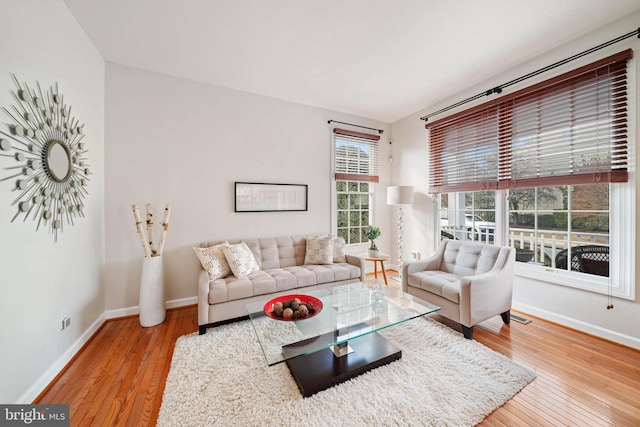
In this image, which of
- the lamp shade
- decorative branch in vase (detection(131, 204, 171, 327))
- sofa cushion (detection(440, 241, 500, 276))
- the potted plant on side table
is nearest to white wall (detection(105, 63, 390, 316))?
decorative branch in vase (detection(131, 204, 171, 327))

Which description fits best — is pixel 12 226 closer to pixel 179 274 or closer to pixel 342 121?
pixel 179 274

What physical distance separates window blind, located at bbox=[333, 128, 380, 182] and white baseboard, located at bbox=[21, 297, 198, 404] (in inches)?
119

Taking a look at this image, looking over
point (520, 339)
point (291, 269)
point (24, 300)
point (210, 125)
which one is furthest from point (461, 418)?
point (210, 125)

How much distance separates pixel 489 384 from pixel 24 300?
3240 mm

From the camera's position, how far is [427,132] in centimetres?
417

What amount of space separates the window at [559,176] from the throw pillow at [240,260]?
3115 millimetres

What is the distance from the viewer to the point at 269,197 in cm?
370

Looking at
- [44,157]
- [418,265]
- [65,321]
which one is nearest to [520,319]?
[418,265]

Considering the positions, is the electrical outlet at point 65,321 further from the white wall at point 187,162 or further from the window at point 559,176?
the window at point 559,176

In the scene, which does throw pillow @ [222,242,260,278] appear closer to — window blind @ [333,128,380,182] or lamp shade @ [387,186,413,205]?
window blind @ [333,128,380,182]

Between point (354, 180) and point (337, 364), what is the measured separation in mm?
3157

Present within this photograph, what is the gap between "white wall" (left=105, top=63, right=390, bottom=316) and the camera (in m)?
2.87

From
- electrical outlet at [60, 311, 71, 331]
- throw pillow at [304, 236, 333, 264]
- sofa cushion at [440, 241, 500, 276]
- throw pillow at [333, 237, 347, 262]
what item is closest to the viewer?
electrical outlet at [60, 311, 71, 331]

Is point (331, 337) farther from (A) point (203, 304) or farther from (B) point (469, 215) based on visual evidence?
(B) point (469, 215)
